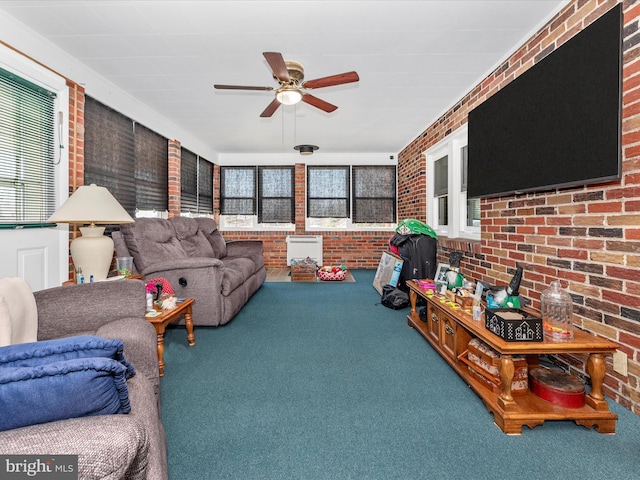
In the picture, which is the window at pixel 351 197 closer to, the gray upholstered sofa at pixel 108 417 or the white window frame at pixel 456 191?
the white window frame at pixel 456 191

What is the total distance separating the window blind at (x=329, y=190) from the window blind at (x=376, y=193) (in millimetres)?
297

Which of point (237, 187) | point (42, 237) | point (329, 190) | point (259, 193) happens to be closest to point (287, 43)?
point (42, 237)

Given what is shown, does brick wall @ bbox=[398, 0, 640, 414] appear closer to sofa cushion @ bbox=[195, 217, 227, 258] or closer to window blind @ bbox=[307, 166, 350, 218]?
sofa cushion @ bbox=[195, 217, 227, 258]

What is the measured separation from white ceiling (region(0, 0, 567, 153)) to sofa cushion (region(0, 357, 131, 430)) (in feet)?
7.60

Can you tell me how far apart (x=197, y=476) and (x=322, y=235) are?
17.8 ft

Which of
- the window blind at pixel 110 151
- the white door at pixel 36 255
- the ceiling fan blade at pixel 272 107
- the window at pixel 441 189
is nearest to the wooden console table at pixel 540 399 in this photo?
the ceiling fan blade at pixel 272 107

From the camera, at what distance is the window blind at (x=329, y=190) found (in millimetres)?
6652

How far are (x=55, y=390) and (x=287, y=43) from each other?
2.69m

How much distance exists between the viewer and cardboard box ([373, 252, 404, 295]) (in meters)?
4.05

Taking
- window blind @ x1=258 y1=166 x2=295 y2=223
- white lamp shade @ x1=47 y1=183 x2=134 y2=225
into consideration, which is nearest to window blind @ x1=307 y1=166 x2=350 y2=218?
window blind @ x1=258 y1=166 x2=295 y2=223

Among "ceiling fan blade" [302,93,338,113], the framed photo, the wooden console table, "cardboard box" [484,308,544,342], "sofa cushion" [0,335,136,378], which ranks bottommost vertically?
the wooden console table

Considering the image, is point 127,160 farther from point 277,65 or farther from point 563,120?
point 563,120

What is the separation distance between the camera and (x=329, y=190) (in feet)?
21.9

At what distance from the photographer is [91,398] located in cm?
66
